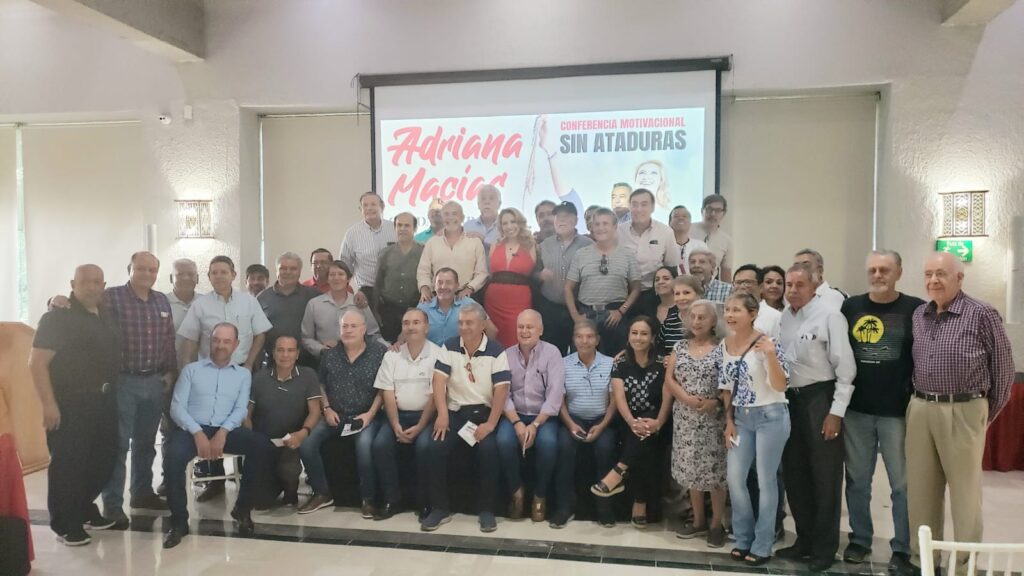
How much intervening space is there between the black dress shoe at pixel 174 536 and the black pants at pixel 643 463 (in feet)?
8.18

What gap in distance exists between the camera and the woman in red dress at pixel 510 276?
486cm

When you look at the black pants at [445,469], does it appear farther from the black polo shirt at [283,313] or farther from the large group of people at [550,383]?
the black polo shirt at [283,313]

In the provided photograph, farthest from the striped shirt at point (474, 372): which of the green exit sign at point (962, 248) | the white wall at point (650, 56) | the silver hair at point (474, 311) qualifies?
the green exit sign at point (962, 248)

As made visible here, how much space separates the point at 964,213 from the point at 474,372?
4.30m

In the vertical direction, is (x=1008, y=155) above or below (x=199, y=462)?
above

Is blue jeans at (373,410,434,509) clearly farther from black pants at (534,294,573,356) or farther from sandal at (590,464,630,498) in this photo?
black pants at (534,294,573,356)

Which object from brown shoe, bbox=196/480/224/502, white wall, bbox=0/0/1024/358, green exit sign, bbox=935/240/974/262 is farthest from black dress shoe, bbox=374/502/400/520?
green exit sign, bbox=935/240/974/262

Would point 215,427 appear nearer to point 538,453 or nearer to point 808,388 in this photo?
point 538,453

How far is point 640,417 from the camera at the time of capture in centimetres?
390

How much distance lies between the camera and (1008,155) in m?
5.49

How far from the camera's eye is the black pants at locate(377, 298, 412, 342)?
505cm

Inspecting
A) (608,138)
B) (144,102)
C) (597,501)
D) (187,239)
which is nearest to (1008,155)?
(608,138)

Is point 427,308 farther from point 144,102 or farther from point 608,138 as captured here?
point 144,102

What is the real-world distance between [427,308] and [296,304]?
982mm
